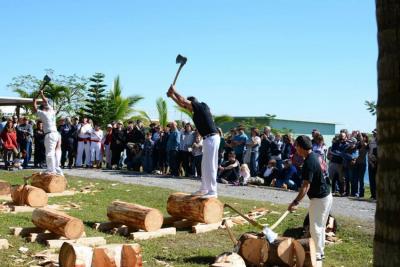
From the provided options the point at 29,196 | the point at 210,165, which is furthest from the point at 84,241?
the point at 29,196

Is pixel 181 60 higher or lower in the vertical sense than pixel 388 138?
higher

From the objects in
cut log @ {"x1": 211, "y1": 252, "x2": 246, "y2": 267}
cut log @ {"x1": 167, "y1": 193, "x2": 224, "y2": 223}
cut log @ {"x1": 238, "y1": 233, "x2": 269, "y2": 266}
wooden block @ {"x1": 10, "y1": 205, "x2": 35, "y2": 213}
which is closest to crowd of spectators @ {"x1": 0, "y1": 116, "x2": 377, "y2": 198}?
cut log @ {"x1": 167, "y1": 193, "x2": 224, "y2": 223}

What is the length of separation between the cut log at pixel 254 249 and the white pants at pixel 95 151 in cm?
1628

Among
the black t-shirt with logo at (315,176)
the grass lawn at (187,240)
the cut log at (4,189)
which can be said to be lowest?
the grass lawn at (187,240)

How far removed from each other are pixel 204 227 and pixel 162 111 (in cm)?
2165

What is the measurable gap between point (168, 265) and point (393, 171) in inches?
230

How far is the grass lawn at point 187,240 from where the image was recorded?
8.04 m

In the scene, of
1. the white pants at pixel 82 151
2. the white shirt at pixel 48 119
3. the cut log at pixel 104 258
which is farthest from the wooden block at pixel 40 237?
the white pants at pixel 82 151

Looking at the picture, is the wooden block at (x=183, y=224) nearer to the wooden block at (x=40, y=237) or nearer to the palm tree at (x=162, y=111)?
the wooden block at (x=40, y=237)

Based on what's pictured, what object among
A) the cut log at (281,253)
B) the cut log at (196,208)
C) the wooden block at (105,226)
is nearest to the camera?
the cut log at (281,253)

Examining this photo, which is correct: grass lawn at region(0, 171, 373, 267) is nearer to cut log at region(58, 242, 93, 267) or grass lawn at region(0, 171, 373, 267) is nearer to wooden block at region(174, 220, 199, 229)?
wooden block at region(174, 220, 199, 229)

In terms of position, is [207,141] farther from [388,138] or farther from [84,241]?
[388,138]

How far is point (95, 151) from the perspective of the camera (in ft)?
76.6

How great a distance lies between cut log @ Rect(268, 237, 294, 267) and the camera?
7.45m
